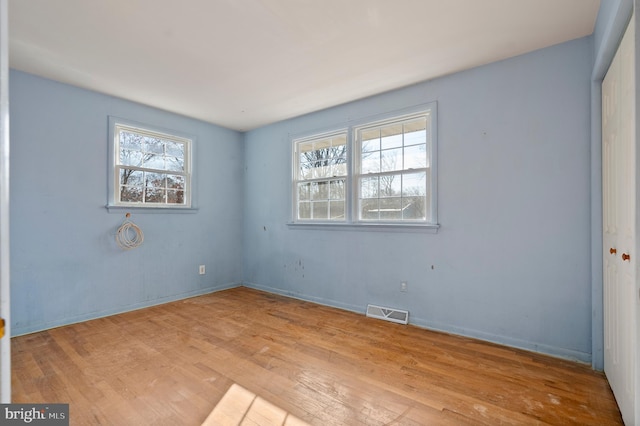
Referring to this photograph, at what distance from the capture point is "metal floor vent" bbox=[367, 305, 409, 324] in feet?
11.0

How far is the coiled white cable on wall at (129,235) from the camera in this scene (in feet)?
12.3

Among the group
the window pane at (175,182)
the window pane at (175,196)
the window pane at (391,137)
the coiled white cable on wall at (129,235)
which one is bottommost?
the coiled white cable on wall at (129,235)

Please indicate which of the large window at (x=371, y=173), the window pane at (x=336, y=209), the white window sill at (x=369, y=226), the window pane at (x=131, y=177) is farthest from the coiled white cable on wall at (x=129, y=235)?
the window pane at (x=336, y=209)

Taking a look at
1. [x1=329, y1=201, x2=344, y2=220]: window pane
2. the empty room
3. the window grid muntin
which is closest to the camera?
the empty room

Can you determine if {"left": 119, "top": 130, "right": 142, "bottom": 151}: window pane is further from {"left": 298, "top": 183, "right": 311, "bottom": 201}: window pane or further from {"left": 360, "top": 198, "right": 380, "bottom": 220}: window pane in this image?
{"left": 360, "top": 198, "right": 380, "bottom": 220}: window pane

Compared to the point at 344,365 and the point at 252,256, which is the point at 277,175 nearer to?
the point at 252,256

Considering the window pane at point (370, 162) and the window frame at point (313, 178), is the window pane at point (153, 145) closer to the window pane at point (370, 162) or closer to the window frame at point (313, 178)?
the window frame at point (313, 178)

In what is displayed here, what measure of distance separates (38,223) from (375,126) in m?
3.89

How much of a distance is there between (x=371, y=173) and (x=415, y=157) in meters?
0.57

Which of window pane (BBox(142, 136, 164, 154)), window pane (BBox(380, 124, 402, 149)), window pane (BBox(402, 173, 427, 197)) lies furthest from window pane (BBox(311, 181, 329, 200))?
window pane (BBox(142, 136, 164, 154))

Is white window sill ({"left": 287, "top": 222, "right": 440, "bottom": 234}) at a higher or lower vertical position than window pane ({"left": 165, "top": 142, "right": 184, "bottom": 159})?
lower

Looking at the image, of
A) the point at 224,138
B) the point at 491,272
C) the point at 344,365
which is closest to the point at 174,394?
the point at 344,365

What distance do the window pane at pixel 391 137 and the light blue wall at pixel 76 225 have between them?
2.80m

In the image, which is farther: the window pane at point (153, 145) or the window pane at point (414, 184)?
the window pane at point (153, 145)
